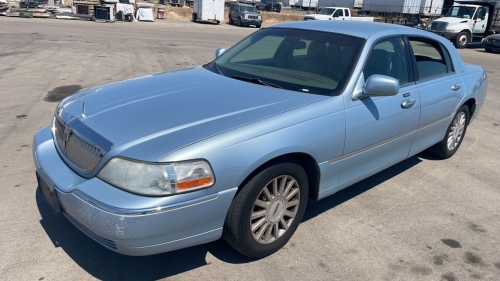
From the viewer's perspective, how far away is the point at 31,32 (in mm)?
17938

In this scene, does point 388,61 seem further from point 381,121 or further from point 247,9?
point 247,9

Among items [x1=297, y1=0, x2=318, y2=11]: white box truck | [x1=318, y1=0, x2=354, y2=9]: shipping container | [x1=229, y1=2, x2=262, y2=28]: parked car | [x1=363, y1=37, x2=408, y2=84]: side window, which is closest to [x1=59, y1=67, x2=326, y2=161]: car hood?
[x1=363, y1=37, x2=408, y2=84]: side window

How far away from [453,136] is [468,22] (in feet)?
68.8

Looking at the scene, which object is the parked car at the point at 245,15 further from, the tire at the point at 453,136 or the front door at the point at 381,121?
the front door at the point at 381,121

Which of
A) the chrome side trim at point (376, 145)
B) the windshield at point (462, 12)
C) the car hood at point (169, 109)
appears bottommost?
the chrome side trim at point (376, 145)

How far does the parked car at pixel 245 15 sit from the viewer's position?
33094 millimetres

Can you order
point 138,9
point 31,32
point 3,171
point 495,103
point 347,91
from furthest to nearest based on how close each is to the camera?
point 138,9 → point 31,32 → point 495,103 → point 3,171 → point 347,91

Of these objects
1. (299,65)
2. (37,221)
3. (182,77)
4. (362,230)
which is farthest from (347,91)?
(37,221)

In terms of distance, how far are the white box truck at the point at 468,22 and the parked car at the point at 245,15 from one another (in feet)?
47.4

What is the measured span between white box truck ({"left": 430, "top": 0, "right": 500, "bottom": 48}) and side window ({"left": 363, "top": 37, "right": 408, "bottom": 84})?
2072 cm

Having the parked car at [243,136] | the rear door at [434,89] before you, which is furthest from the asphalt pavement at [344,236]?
the rear door at [434,89]

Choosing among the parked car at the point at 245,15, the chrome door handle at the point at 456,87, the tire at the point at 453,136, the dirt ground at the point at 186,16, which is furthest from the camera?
the dirt ground at the point at 186,16

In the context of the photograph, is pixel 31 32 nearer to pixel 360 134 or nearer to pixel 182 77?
pixel 182 77

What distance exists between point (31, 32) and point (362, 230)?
18.6m
